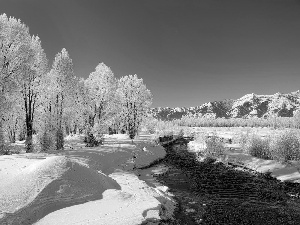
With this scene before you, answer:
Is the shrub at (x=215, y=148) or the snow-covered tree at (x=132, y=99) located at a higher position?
the snow-covered tree at (x=132, y=99)

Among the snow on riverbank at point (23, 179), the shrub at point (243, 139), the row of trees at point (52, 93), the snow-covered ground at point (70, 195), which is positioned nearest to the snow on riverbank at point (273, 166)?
the shrub at point (243, 139)

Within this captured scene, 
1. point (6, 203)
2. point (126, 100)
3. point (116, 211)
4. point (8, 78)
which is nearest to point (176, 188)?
point (116, 211)

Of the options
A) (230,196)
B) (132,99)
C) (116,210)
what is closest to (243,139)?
(230,196)

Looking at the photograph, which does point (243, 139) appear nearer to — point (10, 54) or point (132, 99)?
point (132, 99)

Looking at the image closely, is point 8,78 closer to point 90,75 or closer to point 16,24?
point 16,24

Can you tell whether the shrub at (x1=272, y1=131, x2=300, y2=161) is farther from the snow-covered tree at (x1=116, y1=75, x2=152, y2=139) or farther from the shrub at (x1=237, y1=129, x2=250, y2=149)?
the snow-covered tree at (x1=116, y1=75, x2=152, y2=139)

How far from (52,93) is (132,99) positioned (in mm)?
24689

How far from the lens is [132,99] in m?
59.6

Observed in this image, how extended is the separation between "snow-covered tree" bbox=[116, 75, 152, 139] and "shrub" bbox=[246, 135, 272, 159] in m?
30.8

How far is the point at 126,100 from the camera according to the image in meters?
59.7

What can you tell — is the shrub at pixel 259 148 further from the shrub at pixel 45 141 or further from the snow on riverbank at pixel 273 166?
the shrub at pixel 45 141

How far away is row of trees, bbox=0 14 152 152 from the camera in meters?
25.6

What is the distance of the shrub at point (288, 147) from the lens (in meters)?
25.6

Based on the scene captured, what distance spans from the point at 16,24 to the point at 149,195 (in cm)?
2178
